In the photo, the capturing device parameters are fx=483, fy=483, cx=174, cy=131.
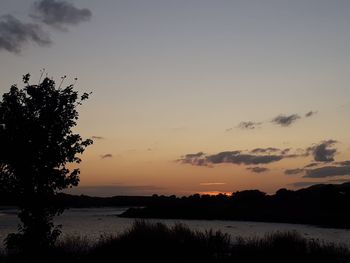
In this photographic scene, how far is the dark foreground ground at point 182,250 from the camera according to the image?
72.4 ft

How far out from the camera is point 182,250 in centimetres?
2300

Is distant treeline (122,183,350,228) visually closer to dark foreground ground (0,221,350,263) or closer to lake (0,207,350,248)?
lake (0,207,350,248)

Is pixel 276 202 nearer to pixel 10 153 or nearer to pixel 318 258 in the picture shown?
pixel 318 258

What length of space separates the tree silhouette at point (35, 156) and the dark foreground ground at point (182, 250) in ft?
13.2

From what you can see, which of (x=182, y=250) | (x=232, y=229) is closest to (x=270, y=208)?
(x=232, y=229)

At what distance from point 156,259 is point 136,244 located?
203 centimetres

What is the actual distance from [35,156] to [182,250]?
30.4 feet

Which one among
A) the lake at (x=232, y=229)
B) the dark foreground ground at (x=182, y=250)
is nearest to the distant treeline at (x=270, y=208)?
the lake at (x=232, y=229)

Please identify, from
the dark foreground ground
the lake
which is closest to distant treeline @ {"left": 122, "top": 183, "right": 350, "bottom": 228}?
the lake

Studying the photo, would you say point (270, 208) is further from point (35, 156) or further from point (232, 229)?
point (35, 156)

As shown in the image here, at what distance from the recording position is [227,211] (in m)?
138

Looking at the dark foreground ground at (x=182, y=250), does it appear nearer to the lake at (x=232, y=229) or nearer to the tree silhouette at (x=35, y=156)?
the tree silhouette at (x=35, y=156)

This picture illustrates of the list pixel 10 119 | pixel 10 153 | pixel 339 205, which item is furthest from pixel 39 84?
pixel 339 205

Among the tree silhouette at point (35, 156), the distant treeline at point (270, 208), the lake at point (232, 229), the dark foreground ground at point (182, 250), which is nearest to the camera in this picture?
the tree silhouette at point (35, 156)
